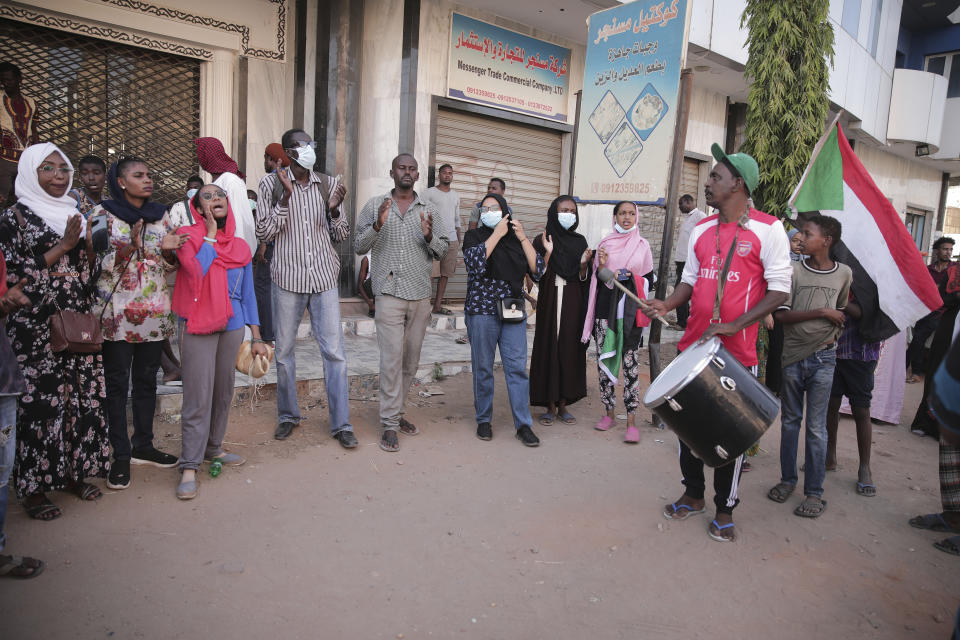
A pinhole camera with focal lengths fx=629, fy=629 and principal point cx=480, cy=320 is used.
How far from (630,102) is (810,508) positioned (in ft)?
12.9

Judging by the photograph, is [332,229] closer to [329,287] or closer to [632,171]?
[329,287]

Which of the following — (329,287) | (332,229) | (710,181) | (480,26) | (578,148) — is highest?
(480,26)

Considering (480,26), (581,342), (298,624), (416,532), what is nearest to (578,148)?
(581,342)

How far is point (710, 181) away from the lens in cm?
341

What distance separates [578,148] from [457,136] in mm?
3358

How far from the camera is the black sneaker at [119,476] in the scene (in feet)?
11.8

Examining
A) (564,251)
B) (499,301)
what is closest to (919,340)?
(564,251)

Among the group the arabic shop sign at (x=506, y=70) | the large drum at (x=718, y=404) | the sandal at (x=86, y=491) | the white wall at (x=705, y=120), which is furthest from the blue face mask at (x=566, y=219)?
the white wall at (x=705, y=120)

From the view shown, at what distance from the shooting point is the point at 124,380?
3.63m

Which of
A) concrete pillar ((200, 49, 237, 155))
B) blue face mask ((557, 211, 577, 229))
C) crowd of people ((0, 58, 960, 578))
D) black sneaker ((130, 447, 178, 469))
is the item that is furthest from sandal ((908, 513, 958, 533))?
concrete pillar ((200, 49, 237, 155))

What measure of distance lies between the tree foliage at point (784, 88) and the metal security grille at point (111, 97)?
21.3 feet

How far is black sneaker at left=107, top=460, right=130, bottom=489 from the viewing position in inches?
142

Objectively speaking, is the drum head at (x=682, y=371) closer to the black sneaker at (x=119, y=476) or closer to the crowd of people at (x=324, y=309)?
the crowd of people at (x=324, y=309)

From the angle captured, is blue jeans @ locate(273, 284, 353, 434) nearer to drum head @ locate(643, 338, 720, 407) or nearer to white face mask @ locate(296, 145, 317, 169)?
white face mask @ locate(296, 145, 317, 169)
